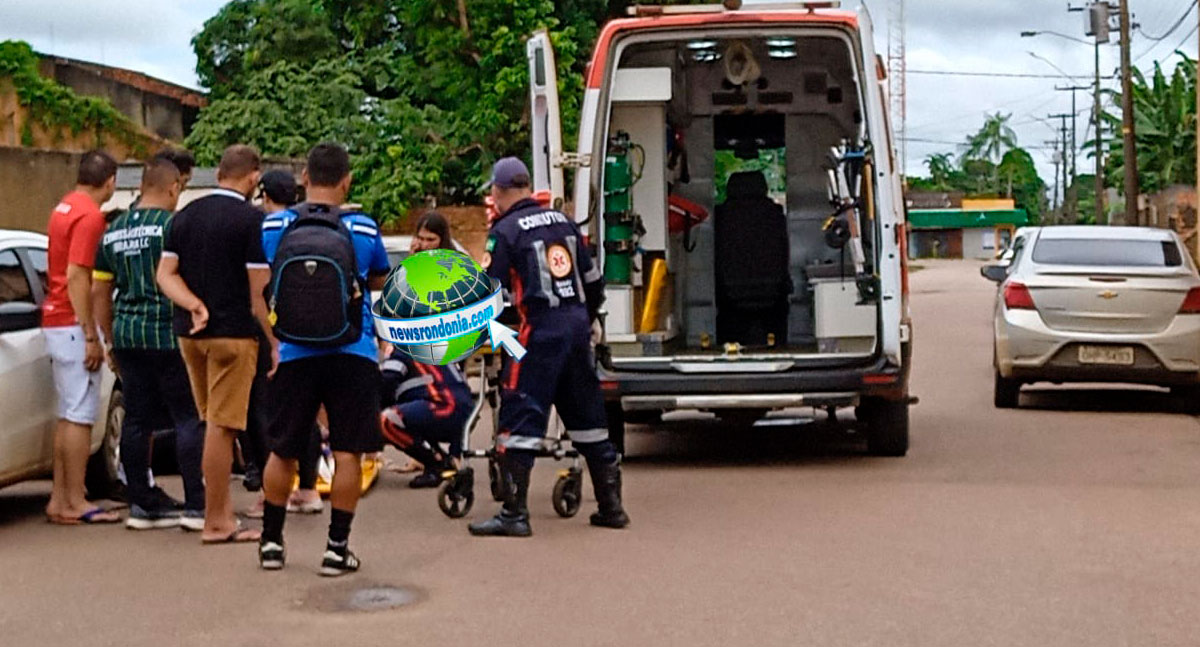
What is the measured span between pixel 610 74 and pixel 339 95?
67.4 ft

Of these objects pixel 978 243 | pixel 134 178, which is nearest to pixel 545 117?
pixel 134 178

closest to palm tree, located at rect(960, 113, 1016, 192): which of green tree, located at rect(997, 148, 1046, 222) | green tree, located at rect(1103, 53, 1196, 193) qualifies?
green tree, located at rect(997, 148, 1046, 222)

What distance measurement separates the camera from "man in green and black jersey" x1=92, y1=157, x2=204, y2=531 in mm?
9117

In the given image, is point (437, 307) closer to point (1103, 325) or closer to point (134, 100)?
point (1103, 325)

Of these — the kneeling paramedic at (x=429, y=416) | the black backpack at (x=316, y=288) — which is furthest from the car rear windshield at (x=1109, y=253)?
the black backpack at (x=316, y=288)

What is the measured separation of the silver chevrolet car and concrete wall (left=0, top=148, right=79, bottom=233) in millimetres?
13215

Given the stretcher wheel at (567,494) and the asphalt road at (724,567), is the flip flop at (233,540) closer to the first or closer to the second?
the asphalt road at (724,567)

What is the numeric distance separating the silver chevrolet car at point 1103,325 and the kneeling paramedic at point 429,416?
5.83 meters

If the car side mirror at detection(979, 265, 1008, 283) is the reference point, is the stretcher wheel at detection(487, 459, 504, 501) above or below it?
below

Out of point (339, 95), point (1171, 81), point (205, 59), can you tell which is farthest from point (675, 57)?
point (1171, 81)

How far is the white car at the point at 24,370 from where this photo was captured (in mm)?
9320

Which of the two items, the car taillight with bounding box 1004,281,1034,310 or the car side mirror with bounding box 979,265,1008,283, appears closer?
the car taillight with bounding box 1004,281,1034,310

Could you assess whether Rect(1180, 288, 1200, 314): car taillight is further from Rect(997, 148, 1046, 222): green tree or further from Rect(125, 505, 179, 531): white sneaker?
Rect(997, 148, 1046, 222): green tree

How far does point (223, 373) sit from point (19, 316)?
149cm
